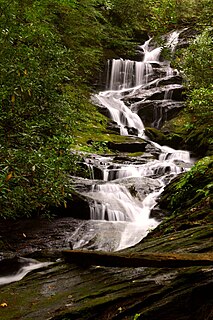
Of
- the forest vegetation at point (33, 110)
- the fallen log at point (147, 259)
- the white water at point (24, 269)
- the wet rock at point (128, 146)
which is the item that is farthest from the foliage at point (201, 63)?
the fallen log at point (147, 259)

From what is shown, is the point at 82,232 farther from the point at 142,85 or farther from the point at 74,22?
the point at 142,85

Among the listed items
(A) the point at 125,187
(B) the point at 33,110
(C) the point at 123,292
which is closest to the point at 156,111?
(A) the point at 125,187

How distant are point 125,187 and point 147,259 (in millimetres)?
8293

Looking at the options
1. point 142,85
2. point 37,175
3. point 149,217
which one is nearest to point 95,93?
point 142,85

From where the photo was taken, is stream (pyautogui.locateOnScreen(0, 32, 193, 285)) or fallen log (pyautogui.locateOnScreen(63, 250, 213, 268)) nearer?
fallen log (pyautogui.locateOnScreen(63, 250, 213, 268))

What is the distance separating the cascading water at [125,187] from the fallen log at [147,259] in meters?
3.32

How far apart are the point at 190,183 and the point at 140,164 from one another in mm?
5978

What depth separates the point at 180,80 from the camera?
989 inches

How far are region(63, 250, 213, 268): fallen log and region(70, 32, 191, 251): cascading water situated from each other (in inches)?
131

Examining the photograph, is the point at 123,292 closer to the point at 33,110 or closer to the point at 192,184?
the point at 33,110

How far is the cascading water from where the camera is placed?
916 centimetres

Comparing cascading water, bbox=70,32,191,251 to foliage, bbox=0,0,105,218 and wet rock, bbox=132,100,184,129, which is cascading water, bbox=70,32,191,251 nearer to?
wet rock, bbox=132,100,184,129

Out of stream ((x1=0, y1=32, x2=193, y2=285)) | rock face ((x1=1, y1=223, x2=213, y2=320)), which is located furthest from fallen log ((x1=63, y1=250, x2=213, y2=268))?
stream ((x1=0, y1=32, x2=193, y2=285))

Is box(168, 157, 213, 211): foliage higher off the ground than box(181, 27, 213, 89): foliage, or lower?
lower
